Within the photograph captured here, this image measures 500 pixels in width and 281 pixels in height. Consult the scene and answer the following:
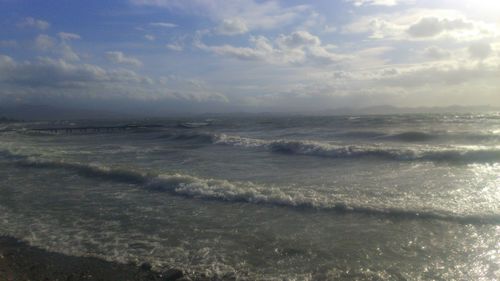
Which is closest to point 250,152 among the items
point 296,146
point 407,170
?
point 296,146

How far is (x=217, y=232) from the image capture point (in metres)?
9.98

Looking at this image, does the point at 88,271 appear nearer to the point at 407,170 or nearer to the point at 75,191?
the point at 75,191

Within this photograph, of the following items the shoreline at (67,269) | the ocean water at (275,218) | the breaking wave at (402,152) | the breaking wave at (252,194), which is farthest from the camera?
the breaking wave at (402,152)

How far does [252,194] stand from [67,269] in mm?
6679

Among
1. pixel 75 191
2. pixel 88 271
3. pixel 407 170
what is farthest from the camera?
pixel 407 170

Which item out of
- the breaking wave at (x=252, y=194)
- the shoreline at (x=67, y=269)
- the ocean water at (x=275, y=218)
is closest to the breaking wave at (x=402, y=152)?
the ocean water at (x=275, y=218)

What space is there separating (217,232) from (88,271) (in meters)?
3.20

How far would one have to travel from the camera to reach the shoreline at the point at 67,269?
7449 millimetres

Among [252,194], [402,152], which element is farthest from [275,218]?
[402,152]

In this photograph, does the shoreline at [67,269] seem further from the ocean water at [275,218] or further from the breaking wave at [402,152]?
the breaking wave at [402,152]

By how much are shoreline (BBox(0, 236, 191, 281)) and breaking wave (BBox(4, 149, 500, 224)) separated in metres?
5.57

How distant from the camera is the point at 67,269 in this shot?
7.84 metres

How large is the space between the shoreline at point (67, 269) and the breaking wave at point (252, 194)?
5.57 metres

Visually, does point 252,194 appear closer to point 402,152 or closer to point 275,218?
point 275,218
